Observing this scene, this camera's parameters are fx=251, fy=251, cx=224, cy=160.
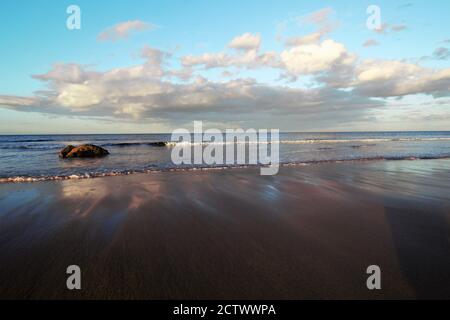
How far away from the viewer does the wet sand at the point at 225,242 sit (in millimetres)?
2671

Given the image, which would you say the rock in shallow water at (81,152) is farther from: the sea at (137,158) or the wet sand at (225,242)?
the wet sand at (225,242)

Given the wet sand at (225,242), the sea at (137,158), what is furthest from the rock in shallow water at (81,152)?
the wet sand at (225,242)

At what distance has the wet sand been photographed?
105 inches

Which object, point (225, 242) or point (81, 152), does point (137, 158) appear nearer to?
point (81, 152)

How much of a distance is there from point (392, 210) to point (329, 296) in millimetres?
3844

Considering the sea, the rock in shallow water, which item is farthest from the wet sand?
the rock in shallow water

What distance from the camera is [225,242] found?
3.85m

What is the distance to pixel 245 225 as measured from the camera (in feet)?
15.0

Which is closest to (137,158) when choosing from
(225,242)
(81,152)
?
(81,152)

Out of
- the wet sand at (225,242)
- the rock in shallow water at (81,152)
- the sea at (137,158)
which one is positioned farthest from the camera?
the rock in shallow water at (81,152)

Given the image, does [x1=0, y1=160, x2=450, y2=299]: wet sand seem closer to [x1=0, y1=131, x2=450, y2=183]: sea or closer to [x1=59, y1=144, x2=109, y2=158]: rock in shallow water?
[x1=0, y1=131, x2=450, y2=183]: sea

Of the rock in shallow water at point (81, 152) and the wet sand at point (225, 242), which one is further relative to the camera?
the rock in shallow water at point (81, 152)

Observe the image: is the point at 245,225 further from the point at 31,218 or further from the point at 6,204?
the point at 6,204
